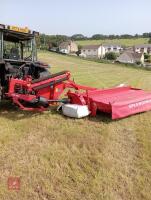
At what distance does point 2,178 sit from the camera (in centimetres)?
379

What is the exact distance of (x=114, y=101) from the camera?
640 centimetres

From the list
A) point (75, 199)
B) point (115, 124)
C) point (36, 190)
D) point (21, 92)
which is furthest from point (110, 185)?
point (21, 92)

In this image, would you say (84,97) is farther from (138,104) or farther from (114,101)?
(138,104)

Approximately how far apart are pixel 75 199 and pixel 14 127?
8.51 feet

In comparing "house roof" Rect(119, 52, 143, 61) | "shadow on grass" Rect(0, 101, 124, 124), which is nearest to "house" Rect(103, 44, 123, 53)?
"house roof" Rect(119, 52, 143, 61)

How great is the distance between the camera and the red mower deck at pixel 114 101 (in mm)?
6285

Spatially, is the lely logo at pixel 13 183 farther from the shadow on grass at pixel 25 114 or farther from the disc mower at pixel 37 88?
the disc mower at pixel 37 88

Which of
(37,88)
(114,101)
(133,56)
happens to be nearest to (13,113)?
(37,88)

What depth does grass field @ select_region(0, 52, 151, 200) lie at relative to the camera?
12.0 ft

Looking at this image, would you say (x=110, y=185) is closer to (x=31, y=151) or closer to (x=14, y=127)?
(x=31, y=151)

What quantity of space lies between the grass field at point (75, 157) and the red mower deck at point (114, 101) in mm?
239

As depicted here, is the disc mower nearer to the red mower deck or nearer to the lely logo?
the red mower deck

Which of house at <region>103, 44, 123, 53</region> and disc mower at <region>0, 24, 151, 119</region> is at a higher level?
house at <region>103, 44, 123, 53</region>

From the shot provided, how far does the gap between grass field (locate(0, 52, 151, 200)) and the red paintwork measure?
274mm
